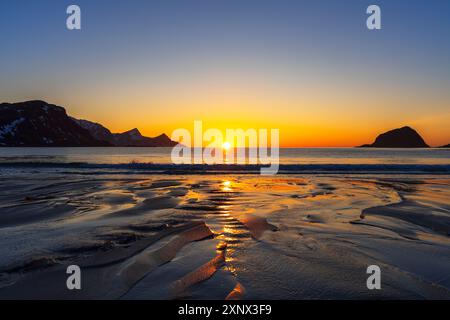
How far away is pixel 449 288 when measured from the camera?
446 centimetres

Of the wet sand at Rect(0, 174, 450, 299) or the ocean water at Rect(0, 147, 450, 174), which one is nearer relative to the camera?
the wet sand at Rect(0, 174, 450, 299)

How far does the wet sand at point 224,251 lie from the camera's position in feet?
14.3

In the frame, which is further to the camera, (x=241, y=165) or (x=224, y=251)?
(x=241, y=165)

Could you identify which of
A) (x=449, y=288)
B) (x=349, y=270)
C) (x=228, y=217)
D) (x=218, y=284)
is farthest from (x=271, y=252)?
(x=228, y=217)

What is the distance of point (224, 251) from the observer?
20.0 ft

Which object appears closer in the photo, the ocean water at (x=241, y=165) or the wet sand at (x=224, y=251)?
the wet sand at (x=224, y=251)

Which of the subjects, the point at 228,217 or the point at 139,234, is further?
the point at 228,217

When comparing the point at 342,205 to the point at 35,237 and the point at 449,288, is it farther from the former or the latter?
the point at 35,237

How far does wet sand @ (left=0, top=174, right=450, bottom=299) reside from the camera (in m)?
4.37
